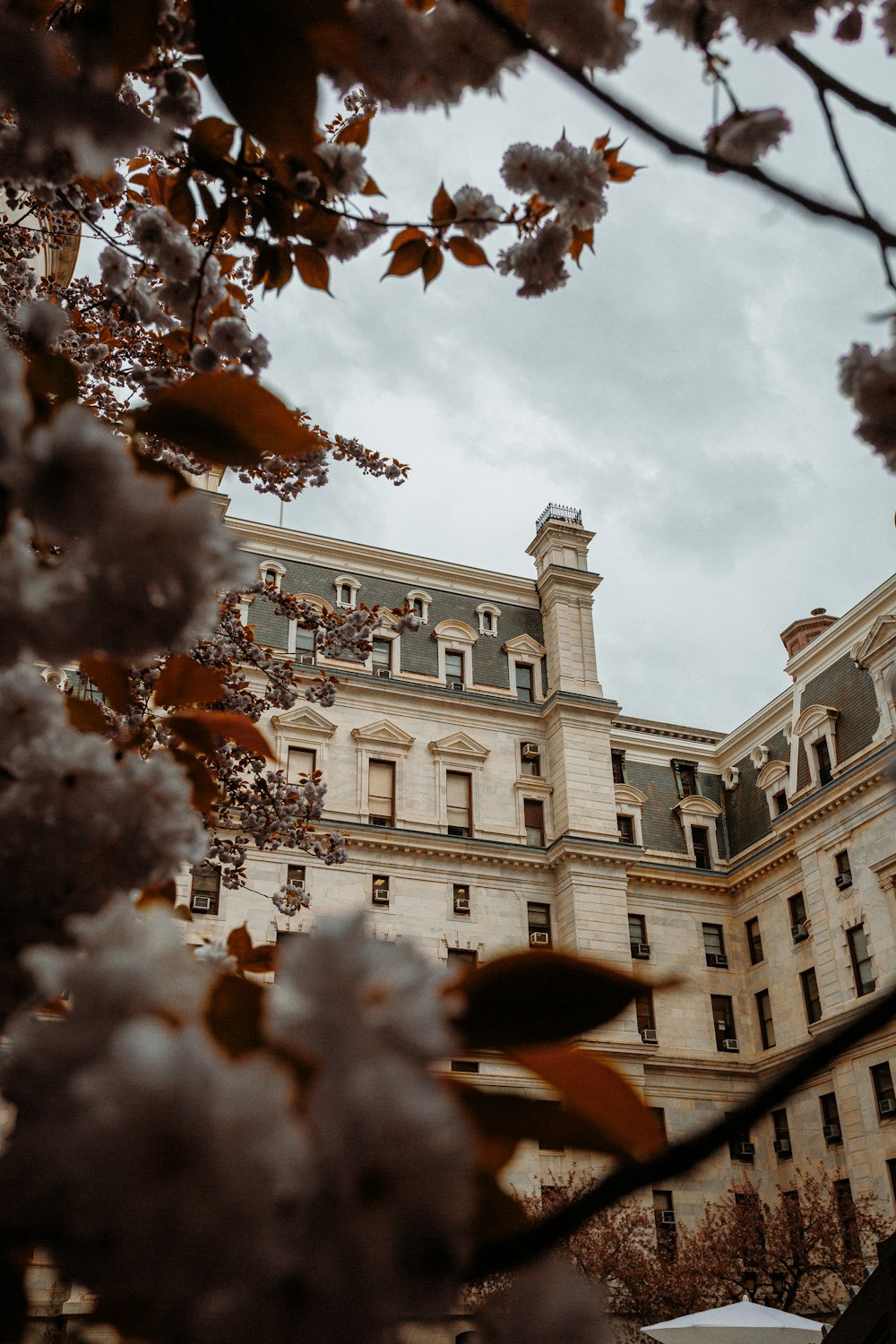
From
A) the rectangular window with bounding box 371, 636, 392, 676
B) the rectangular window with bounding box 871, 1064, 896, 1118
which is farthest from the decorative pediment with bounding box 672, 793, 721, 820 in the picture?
the rectangular window with bounding box 371, 636, 392, 676

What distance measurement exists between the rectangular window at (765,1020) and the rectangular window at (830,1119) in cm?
230

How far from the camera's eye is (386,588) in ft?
97.0

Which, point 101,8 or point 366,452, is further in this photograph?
point 366,452

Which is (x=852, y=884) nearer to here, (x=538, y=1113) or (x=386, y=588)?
(x=386, y=588)

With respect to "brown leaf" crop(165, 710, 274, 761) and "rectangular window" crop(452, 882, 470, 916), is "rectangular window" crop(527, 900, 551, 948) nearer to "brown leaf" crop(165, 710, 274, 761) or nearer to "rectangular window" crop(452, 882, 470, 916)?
"rectangular window" crop(452, 882, 470, 916)

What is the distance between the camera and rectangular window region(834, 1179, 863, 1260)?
21.3 metres

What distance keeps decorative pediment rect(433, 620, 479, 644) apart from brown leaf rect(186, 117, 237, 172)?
1067 inches

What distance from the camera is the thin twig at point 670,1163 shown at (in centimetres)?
61

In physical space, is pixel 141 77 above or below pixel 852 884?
below

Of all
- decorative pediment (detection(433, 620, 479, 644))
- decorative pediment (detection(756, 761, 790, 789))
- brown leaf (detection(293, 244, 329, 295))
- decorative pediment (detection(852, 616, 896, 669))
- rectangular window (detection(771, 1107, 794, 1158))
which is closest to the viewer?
brown leaf (detection(293, 244, 329, 295))

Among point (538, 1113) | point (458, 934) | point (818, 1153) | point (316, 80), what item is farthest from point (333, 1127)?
point (818, 1153)

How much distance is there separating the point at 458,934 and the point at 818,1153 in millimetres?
10584

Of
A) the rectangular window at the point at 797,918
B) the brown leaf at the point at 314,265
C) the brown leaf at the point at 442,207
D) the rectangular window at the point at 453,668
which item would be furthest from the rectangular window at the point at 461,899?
the brown leaf at the point at 314,265

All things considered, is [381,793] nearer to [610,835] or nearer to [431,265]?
[610,835]
